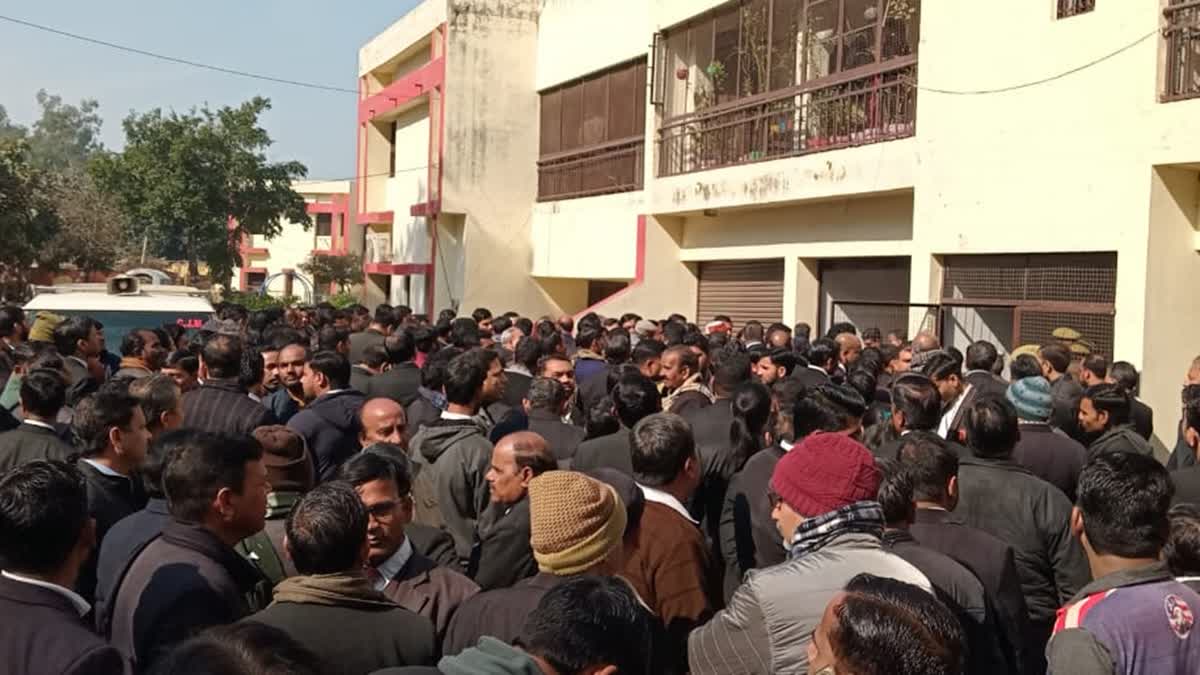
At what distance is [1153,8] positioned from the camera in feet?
34.4

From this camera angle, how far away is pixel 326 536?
3.19 meters

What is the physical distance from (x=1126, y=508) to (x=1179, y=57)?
8.50 m

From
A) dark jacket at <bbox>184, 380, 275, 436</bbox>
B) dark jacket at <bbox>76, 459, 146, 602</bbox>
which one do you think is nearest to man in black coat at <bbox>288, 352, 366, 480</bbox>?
dark jacket at <bbox>184, 380, 275, 436</bbox>

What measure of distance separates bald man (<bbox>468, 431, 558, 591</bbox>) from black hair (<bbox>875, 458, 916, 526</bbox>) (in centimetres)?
124

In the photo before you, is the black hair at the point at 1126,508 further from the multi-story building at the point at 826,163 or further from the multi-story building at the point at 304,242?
the multi-story building at the point at 304,242

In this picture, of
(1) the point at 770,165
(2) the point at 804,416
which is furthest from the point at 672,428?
(1) the point at 770,165

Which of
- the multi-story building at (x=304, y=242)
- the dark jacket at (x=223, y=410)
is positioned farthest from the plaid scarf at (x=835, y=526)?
the multi-story building at (x=304, y=242)

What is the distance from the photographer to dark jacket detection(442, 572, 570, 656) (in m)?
3.27

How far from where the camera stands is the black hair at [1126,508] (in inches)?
132

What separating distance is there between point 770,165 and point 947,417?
9.20 meters

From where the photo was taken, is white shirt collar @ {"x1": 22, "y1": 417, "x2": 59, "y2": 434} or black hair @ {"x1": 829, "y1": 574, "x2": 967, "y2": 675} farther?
white shirt collar @ {"x1": 22, "y1": 417, "x2": 59, "y2": 434}

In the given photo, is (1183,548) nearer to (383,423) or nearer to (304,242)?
(383,423)

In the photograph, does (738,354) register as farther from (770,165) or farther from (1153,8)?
(770,165)

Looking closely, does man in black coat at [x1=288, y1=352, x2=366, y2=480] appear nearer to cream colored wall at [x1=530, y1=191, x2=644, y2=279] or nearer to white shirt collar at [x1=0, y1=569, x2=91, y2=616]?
white shirt collar at [x1=0, y1=569, x2=91, y2=616]
